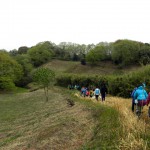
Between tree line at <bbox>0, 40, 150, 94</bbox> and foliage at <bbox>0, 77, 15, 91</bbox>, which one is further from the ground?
tree line at <bbox>0, 40, 150, 94</bbox>

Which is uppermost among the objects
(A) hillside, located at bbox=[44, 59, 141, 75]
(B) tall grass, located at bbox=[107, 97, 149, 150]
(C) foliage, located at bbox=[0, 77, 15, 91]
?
(B) tall grass, located at bbox=[107, 97, 149, 150]

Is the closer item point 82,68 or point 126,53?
point 126,53

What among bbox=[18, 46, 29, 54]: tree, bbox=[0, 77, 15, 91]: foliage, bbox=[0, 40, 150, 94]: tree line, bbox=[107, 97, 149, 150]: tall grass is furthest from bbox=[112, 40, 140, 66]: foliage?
bbox=[107, 97, 149, 150]: tall grass

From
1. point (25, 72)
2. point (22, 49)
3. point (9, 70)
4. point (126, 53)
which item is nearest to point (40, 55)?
point (25, 72)

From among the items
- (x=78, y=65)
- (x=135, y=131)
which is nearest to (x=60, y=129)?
(x=135, y=131)

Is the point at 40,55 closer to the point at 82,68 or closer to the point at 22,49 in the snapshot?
the point at 82,68

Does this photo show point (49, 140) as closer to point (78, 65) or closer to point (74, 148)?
point (74, 148)

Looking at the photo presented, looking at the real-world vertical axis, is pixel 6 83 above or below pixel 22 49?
below

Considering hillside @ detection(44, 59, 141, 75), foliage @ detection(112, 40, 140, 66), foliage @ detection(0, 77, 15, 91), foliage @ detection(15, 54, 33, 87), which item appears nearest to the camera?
foliage @ detection(0, 77, 15, 91)

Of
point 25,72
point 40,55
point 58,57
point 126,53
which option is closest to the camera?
point 126,53

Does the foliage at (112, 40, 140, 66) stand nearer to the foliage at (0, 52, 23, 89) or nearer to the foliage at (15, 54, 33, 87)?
the foliage at (15, 54, 33, 87)

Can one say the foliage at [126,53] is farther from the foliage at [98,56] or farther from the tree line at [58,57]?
the foliage at [98,56]

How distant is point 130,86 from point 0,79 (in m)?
51.6

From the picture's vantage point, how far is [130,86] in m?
40.7
